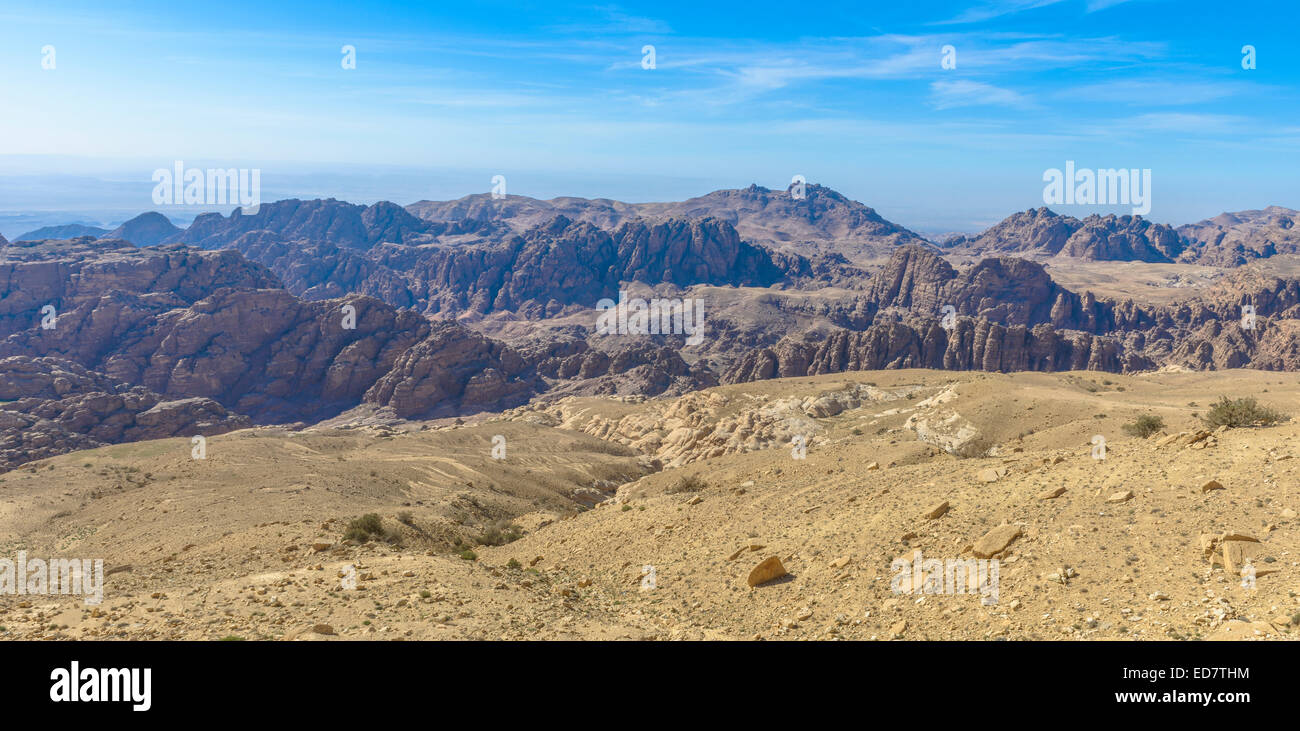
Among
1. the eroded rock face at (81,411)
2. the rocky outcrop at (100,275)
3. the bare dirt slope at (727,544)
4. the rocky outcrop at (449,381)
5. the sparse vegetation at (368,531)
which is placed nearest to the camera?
the bare dirt slope at (727,544)

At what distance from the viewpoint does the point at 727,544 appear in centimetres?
2077

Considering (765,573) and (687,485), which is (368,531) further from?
(687,485)

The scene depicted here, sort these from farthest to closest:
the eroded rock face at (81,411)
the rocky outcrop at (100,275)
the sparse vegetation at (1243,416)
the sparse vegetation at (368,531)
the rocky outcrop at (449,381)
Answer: the rocky outcrop at (100,275), the rocky outcrop at (449,381), the eroded rock face at (81,411), the sparse vegetation at (368,531), the sparse vegetation at (1243,416)

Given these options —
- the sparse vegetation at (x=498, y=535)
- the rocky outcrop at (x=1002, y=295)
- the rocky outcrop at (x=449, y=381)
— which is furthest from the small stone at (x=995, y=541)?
the rocky outcrop at (x=1002, y=295)

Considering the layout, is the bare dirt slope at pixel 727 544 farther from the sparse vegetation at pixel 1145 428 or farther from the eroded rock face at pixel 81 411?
the eroded rock face at pixel 81 411

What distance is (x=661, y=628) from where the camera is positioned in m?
A: 15.6

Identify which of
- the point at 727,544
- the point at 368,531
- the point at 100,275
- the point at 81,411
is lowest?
the point at 81,411

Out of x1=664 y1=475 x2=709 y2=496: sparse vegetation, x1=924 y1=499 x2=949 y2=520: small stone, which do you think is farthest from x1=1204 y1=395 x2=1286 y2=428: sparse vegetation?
x1=664 y1=475 x2=709 y2=496: sparse vegetation

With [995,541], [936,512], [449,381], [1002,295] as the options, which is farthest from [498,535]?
[1002,295]

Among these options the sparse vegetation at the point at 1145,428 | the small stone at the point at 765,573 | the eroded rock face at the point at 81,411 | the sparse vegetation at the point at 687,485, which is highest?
the sparse vegetation at the point at 1145,428

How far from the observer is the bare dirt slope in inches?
515

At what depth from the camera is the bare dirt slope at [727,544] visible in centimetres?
1309

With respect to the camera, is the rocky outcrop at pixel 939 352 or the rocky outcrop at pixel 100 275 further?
the rocky outcrop at pixel 100 275

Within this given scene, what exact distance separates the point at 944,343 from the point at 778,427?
8171cm
